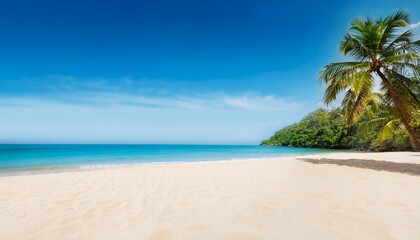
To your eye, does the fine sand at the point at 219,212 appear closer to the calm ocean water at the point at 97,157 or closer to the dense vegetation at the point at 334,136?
the calm ocean water at the point at 97,157

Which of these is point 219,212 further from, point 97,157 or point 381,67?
point 97,157

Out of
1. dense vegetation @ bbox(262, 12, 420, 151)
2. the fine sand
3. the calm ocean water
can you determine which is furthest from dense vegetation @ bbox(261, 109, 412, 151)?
the fine sand

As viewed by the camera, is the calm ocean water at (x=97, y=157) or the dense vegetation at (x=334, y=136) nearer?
the calm ocean water at (x=97, y=157)

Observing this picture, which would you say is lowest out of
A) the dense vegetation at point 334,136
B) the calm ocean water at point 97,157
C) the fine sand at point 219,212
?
the fine sand at point 219,212

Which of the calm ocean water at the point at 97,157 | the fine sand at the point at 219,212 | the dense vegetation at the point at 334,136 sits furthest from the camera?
the dense vegetation at the point at 334,136

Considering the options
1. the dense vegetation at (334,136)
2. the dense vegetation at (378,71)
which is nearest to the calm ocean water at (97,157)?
the dense vegetation at (334,136)

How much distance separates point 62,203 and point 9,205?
966mm

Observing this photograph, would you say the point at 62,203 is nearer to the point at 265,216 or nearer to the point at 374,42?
the point at 265,216

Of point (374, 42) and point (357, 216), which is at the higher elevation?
point (374, 42)

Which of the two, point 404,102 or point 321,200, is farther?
point 404,102

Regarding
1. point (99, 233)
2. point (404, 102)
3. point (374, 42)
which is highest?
point (374, 42)

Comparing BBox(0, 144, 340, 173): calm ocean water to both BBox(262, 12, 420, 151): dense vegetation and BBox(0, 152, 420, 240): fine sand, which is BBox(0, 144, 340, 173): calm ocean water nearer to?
BBox(0, 152, 420, 240): fine sand

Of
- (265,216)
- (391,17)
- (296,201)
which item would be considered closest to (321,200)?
(296,201)

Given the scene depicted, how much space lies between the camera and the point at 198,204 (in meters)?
4.01
